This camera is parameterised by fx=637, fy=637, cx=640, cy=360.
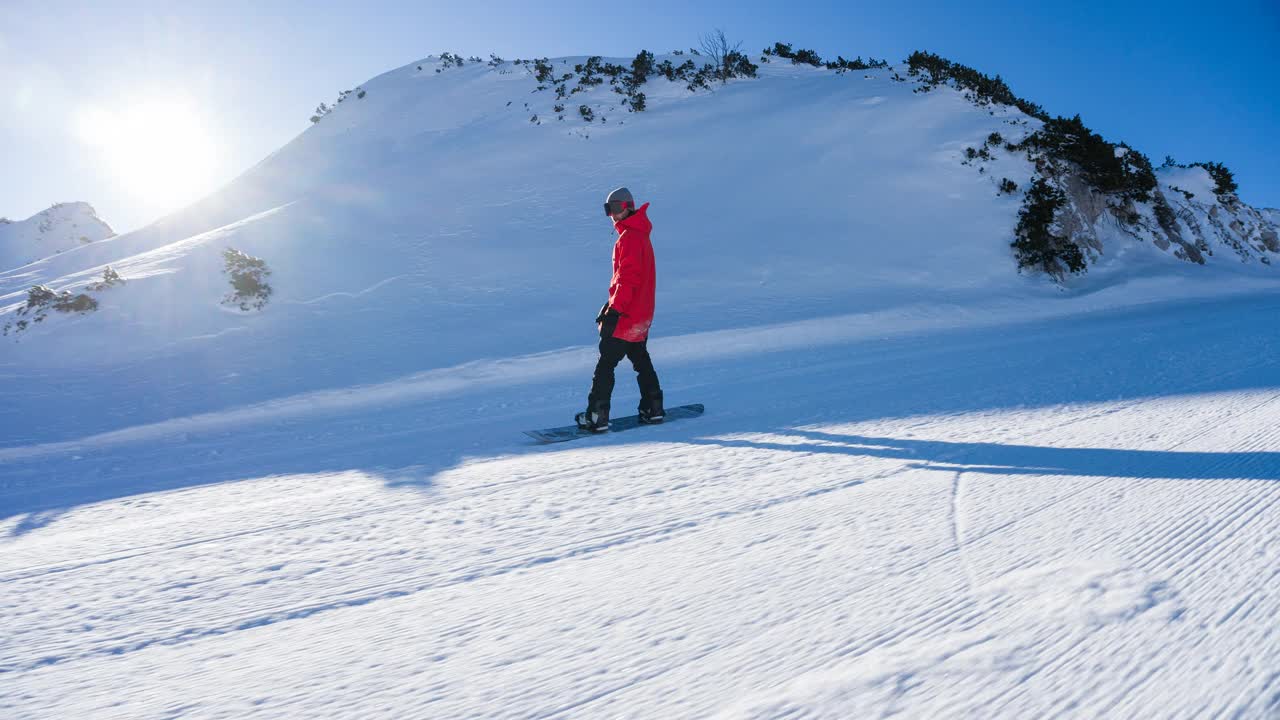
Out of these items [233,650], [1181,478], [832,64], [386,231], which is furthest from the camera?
[832,64]

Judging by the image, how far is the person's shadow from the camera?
8.19 feet

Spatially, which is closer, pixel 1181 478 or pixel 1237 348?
pixel 1181 478

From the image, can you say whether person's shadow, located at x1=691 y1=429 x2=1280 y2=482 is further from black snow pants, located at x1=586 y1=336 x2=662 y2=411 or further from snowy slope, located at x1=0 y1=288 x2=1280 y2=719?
black snow pants, located at x1=586 y1=336 x2=662 y2=411

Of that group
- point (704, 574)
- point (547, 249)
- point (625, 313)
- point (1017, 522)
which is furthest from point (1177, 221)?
point (704, 574)

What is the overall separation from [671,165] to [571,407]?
1178 centimetres

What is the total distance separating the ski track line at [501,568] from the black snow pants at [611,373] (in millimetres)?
2106

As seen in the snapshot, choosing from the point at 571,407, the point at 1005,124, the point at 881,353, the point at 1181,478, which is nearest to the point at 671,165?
the point at 1005,124

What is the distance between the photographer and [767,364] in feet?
22.5

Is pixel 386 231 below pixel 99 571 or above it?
above

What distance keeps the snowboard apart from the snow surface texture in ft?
0.65

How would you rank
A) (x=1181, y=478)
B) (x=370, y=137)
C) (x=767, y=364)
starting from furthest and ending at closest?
(x=370, y=137)
(x=767, y=364)
(x=1181, y=478)

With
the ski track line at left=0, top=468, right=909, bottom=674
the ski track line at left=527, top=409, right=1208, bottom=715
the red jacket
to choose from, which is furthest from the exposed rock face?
the ski track line at left=527, top=409, right=1208, bottom=715

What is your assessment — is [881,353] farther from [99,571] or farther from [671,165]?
[671,165]

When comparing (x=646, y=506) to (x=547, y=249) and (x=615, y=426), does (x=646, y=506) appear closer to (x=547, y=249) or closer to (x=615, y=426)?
(x=615, y=426)
